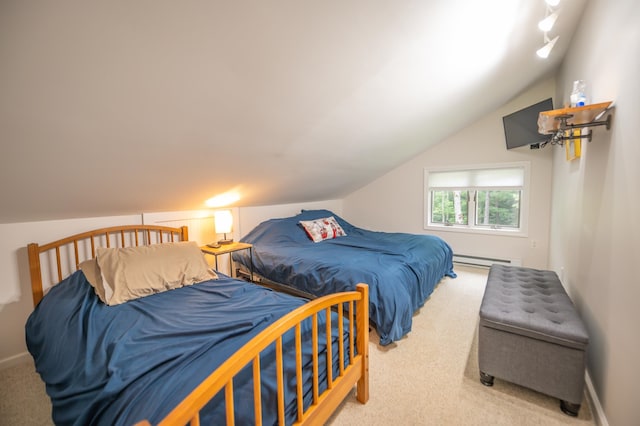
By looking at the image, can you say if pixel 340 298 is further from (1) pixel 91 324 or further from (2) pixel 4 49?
(2) pixel 4 49

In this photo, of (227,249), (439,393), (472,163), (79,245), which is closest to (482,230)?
(472,163)

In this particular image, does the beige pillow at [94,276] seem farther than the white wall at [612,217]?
Yes

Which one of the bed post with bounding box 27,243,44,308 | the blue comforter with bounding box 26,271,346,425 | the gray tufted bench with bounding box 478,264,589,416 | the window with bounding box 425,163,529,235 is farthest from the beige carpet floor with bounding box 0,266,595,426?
the window with bounding box 425,163,529,235

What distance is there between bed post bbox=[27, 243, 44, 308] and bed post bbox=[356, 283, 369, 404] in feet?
7.67

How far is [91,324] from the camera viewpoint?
1450mm

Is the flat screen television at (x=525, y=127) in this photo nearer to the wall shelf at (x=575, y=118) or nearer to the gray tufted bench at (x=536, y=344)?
the wall shelf at (x=575, y=118)

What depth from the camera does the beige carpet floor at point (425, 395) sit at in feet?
4.78

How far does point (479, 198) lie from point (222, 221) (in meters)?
3.71

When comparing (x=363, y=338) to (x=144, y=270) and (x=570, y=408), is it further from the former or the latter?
(x=144, y=270)

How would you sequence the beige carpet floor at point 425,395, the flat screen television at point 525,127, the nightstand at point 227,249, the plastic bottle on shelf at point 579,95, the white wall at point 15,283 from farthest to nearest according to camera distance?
the flat screen television at point 525,127 → the nightstand at point 227,249 → the white wall at point 15,283 → the plastic bottle on shelf at point 579,95 → the beige carpet floor at point 425,395

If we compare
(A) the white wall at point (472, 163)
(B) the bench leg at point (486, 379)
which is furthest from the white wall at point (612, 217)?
(A) the white wall at point (472, 163)

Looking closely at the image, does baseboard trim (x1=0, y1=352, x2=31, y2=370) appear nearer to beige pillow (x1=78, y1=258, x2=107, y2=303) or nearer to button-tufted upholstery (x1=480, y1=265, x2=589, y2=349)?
beige pillow (x1=78, y1=258, x2=107, y2=303)

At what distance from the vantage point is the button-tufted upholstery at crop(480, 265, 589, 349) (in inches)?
57.5

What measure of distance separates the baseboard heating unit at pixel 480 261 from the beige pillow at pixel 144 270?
3.64 m
